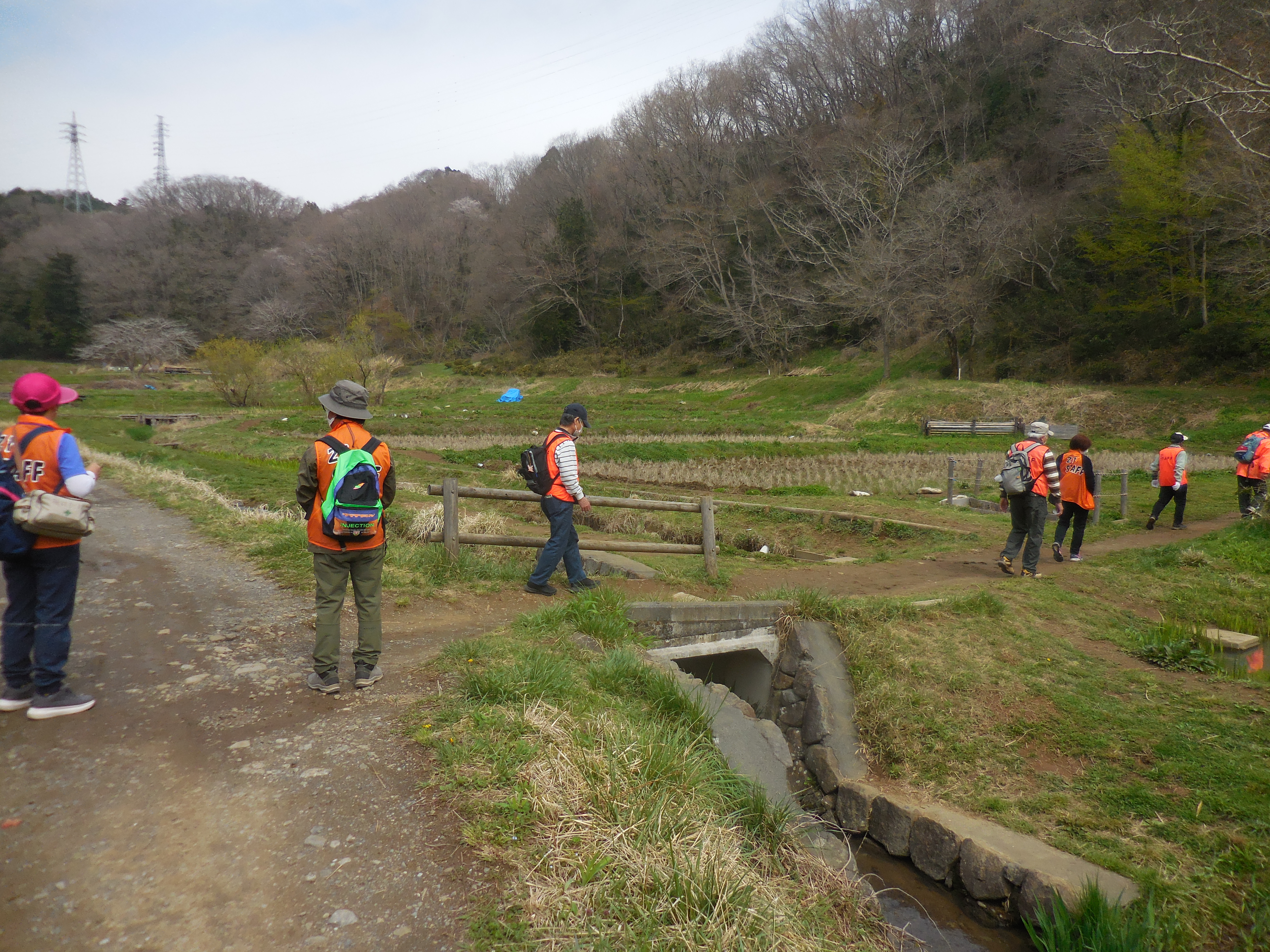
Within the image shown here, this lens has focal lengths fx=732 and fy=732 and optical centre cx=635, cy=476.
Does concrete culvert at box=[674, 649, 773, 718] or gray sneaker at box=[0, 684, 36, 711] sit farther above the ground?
gray sneaker at box=[0, 684, 36, 711]

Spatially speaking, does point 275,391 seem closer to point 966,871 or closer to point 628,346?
point 628,346

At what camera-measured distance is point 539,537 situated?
→ 8094 millimetres

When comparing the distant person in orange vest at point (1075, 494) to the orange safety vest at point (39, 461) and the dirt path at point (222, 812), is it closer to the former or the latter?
the dirt path at point (222, 812)

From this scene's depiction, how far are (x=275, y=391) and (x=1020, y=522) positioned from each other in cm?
4829

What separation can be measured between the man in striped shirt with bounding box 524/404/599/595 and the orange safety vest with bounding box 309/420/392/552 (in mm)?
2407

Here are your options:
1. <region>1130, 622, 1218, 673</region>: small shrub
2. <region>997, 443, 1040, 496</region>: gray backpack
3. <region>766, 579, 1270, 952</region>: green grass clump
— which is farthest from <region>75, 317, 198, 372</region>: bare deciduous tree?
<region>1130, 622, 1218, 673</region>: small shrub

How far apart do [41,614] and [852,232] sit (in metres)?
44.2

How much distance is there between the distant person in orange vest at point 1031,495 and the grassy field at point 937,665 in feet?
1.63

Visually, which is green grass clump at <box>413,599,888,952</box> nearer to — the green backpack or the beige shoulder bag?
the green backpack

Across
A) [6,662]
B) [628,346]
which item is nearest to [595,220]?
[628,346]

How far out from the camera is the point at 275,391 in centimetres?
4791

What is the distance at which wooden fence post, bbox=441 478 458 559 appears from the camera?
749 centimetres

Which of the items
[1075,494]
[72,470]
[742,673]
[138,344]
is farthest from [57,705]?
[138,344]

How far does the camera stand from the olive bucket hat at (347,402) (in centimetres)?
451
